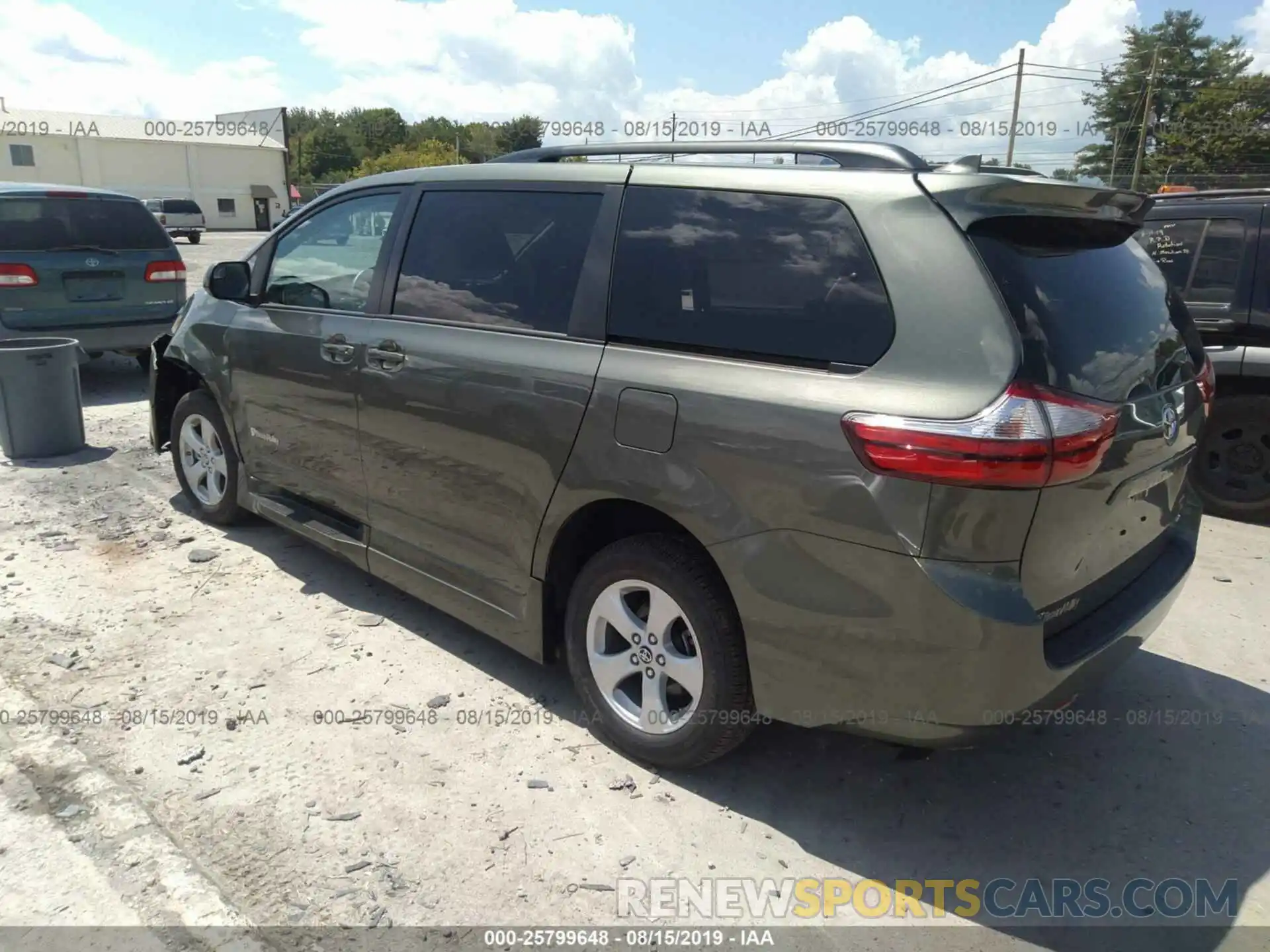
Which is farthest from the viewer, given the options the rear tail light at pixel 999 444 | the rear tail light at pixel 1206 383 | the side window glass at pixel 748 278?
the rear tail light at pixel 1206 383

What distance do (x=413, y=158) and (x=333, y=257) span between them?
68969 millimetres

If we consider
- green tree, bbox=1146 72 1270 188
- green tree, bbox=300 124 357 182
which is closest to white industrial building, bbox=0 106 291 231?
green tree, bbox=300 124 357 182

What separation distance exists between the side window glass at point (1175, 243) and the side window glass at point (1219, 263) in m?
0.05

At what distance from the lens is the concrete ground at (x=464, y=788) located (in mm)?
2539

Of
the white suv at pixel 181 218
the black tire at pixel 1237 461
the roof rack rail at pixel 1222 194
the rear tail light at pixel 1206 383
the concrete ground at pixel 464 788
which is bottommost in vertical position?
the concrete ground at pixel 464 788

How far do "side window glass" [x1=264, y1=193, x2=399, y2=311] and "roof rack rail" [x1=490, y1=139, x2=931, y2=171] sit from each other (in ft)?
2.84

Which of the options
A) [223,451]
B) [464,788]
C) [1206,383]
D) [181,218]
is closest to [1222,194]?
[1206,383]

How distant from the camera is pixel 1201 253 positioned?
571 cm

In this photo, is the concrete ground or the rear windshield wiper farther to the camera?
the rear windshield wiper

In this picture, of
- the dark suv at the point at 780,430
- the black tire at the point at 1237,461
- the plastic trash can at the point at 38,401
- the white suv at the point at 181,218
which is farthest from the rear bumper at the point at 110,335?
the white suv at the point at 181,218

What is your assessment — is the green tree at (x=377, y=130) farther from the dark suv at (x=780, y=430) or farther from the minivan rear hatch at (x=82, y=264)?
the dark suv at (x=780, y=430)

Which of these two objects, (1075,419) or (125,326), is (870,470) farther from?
(125,326)

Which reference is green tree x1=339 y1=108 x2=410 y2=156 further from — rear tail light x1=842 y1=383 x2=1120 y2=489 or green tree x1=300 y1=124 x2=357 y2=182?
rear tail light x1=842 y1=383 x2=1120 y2=489

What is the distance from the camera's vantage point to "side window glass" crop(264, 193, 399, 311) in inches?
155
